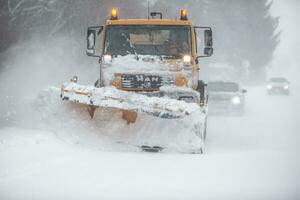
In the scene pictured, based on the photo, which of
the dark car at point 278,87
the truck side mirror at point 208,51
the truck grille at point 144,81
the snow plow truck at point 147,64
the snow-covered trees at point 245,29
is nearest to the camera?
the snow plow truck at point 147,64

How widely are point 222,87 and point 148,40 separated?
31.8ft

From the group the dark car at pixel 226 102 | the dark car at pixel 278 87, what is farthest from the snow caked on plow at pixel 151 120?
the dark car at pixel 278 87

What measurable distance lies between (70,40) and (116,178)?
19066mm

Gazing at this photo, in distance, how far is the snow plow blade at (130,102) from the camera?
8.79 m

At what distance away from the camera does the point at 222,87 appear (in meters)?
20.2

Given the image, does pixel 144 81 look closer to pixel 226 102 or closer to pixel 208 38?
pixel 208 38

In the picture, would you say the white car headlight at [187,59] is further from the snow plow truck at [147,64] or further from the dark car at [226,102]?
the dark car at [226,102]

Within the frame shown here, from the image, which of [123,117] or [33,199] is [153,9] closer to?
[123,117]

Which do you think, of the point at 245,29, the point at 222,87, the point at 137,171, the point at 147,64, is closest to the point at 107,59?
the point at 147,64

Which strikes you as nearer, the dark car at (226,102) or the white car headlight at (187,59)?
the white car headlight at (187,59)

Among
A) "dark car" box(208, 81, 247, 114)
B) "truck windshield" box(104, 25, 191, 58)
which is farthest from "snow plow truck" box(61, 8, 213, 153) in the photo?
"dark car" box(208, 81, 247, 114)

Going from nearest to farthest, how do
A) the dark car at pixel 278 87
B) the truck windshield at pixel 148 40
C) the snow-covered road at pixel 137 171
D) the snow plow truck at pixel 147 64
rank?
the snow-covered road at pixel 137 171
the snow plow truck at pixel 147 64
the truck windshield at pixel 148 40
the dark car at pixel 278 87

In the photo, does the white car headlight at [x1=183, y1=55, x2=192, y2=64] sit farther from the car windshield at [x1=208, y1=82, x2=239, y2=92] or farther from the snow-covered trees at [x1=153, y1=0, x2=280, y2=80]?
the snow-covered trees at [x1=153, y1=0, x2=280, y2=80]

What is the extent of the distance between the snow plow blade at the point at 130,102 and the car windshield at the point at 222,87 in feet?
35.5
